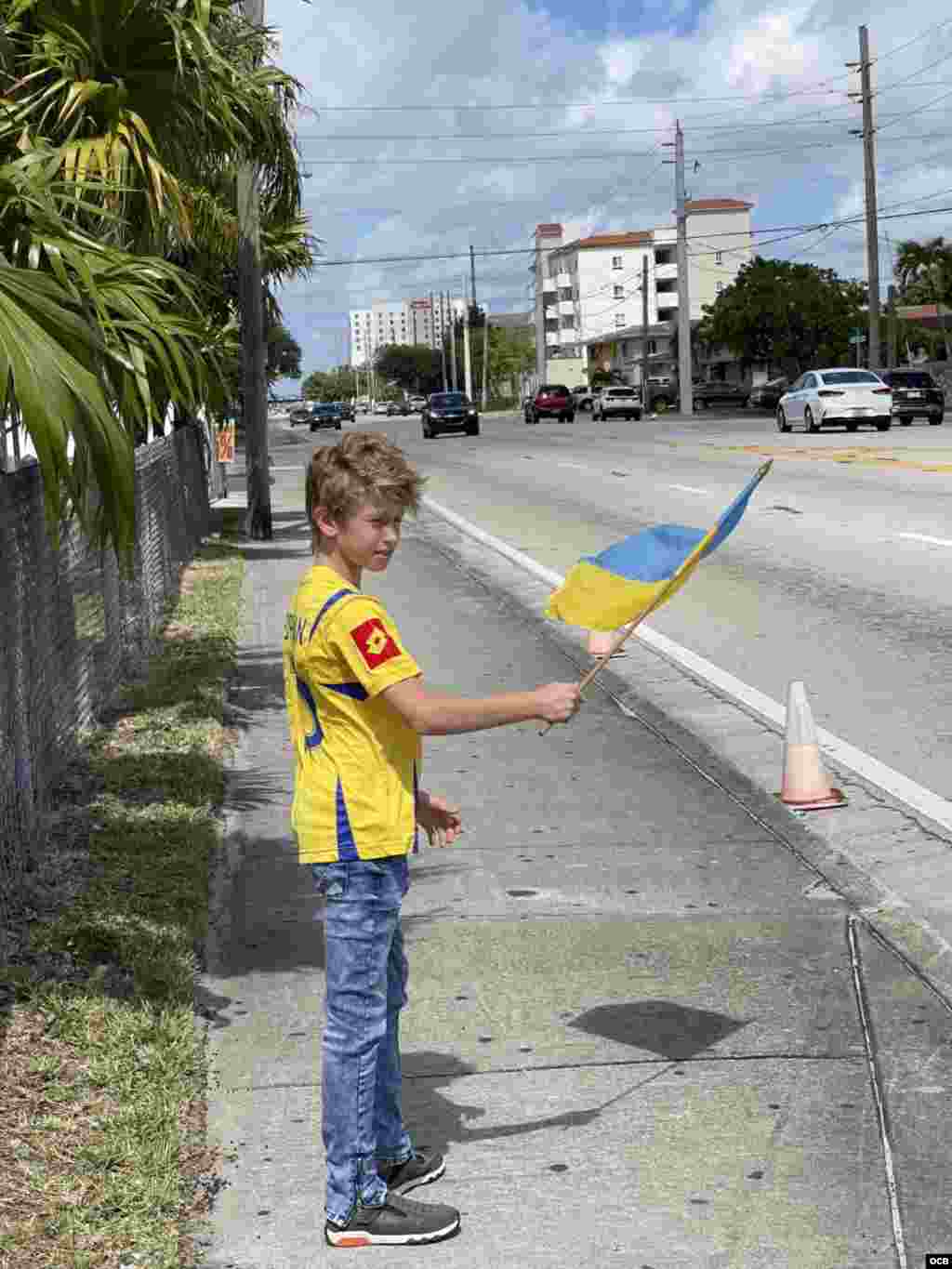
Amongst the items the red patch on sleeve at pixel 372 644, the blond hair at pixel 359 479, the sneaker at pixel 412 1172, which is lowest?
the sneaker at pixel 412 1172

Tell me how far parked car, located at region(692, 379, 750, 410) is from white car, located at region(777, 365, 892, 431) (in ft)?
121

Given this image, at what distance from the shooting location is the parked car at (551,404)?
251 feet

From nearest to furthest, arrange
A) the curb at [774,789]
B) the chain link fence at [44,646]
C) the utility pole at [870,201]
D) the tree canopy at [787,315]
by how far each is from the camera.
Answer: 1. the curb at [774,789]
2. the chain link fence at [44,646]
3. the utility pole at [870,201]
4. the tree canopy at [787,315]

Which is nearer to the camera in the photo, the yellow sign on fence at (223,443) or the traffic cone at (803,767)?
the traffic cone at (803,767)

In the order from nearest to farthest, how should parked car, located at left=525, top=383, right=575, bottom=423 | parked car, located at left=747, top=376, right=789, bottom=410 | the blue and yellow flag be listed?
1. the blue and yellow flag
2. parked car, located at left=747, top=376, right=789, bottom=410
3. parked car, located at left=525, top=383, right=575, bottom=423

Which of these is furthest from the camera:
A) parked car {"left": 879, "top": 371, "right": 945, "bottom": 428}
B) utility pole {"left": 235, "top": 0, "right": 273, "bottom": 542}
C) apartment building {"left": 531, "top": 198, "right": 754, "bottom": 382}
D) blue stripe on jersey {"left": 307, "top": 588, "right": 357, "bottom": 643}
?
apartment building {"left": 531, "top": 198, "right": 754, "bottom": 382}

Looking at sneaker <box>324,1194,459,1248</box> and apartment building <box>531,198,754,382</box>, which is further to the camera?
apartment building <box>531,198,754,382</box>

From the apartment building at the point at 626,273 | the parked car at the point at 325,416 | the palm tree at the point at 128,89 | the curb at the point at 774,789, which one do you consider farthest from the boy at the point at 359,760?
the apartment building at the point at 626,273

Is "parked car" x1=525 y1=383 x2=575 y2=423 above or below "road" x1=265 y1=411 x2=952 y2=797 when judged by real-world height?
above

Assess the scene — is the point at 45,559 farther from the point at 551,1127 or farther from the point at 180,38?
the point at 551,1127

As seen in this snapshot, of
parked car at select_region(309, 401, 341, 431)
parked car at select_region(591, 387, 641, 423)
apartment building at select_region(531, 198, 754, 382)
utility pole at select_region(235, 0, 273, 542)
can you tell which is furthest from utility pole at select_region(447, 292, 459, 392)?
utility pole at select_region(235, 0, 273, 542)

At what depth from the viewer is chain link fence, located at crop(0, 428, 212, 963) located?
21.7ft

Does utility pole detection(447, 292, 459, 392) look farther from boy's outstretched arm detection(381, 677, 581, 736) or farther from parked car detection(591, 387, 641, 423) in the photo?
boy's outstretched arm detection(381, 677, 581, 736)

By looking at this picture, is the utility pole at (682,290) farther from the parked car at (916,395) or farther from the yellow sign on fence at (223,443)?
the yellow sign on fence at (223,443)
